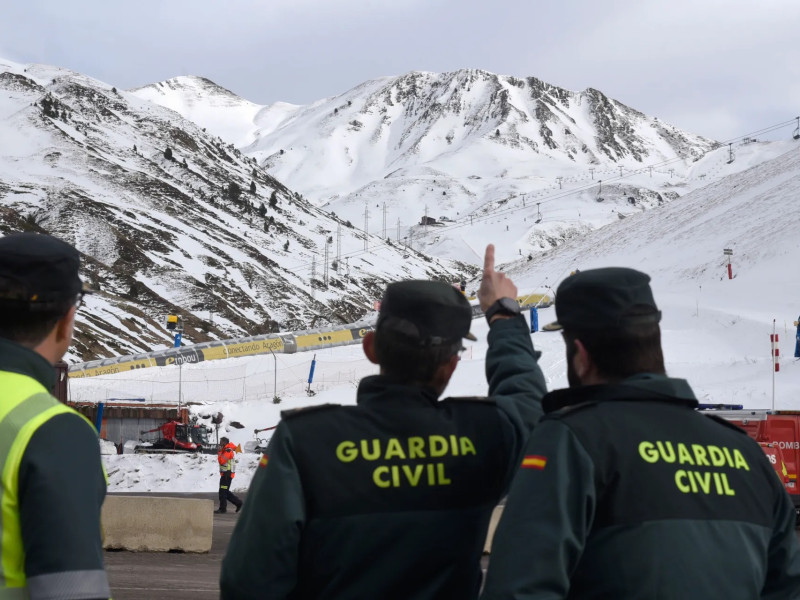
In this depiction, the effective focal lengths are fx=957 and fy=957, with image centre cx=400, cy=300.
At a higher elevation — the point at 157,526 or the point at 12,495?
the point at 12,495

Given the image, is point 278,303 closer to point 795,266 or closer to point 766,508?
point 795,266

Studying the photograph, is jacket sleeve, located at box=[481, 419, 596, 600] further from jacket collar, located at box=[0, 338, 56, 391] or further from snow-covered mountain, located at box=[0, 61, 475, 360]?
snow-covered mountain, located at box=[0, 61, 475, 360]

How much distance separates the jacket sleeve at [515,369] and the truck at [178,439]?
30.3 m

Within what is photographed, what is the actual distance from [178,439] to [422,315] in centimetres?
3322

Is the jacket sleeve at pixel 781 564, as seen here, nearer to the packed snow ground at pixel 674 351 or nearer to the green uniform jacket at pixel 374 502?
the green uniform jacket at pixel 374 502

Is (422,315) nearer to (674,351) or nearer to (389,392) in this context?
(389,392)

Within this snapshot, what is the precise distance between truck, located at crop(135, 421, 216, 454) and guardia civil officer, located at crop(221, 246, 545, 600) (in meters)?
30.7

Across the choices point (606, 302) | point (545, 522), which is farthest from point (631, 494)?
point (606, 302)

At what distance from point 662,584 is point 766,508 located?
0.55 metres

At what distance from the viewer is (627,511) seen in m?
2.82

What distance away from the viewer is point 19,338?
288cm

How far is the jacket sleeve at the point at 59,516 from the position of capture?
8.20 ft

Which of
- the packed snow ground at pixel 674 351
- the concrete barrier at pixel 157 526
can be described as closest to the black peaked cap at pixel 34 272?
the concrete barrier at pixel 157 526

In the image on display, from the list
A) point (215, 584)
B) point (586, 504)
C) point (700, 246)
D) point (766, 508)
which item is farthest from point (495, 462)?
point (700, 246)
